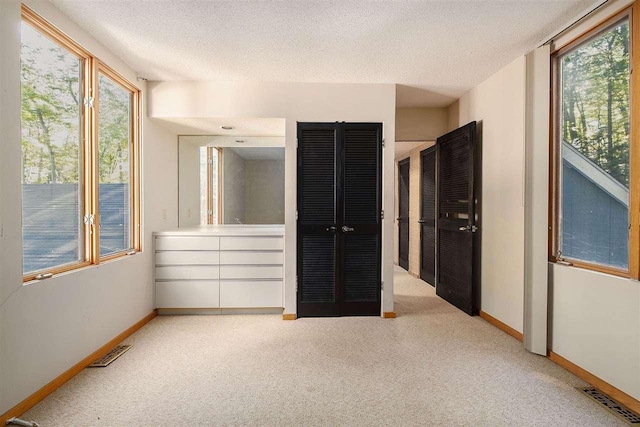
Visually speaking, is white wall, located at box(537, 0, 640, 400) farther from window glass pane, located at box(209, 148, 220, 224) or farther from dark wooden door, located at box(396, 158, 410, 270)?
dark wooden door, located at box(396, 158, 410, 270)

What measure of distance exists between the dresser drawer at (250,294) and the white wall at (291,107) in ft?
0.51

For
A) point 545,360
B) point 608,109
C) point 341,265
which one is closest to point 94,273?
point 341,265

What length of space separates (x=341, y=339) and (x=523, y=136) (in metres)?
2.37

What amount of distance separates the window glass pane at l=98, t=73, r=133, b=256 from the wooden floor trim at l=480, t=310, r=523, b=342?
11.9 ft

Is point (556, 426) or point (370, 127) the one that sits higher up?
point (370, 127)

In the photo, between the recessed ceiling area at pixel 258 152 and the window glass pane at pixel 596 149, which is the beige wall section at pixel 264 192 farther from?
the window glass pane at pixel 596 149

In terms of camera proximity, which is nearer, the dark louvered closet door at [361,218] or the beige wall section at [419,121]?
the dark louvered closet door at [361,218]

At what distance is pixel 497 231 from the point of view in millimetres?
3561

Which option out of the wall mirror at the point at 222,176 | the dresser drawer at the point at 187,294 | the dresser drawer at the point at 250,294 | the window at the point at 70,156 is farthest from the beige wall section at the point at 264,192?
the window at the point at 70,156

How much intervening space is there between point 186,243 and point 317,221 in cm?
140

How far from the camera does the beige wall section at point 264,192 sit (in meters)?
4.29

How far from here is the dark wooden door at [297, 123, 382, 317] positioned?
3.77 m

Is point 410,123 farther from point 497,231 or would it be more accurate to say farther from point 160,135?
point 160,135

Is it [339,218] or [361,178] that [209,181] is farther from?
[361,178]
